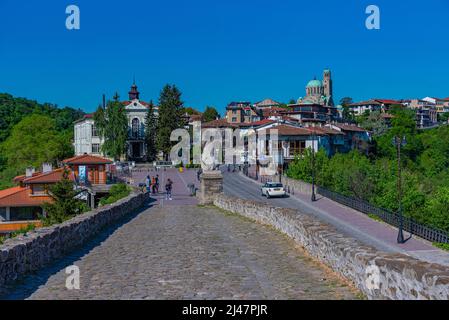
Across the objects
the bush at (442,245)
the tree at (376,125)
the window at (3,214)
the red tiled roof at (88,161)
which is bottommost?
the window at (3,214)

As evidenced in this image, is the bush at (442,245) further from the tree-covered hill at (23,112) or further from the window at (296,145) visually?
the tree-covered hill at (23,112)

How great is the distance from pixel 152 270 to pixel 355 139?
3400 inches

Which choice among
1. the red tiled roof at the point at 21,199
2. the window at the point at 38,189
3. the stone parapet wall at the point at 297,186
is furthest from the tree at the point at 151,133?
the stone parapet wall at the point at 297,186

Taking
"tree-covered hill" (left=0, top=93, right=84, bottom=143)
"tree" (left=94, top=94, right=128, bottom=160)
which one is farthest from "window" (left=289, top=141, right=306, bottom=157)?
"tree-covered hill" (left=0, top=93, right=84, bottom=143)

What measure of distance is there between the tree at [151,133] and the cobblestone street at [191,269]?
212ft

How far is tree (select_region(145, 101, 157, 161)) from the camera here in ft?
265

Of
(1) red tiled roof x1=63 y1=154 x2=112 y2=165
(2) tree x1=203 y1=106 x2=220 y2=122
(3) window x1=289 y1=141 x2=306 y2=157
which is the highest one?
(2) tree x1=203 y1=106 x2=220 y2=122

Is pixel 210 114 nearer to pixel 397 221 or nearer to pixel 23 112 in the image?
pixel 23 112

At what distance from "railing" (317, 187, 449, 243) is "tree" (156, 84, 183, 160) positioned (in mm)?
43646

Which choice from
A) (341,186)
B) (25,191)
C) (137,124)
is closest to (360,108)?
(137,124)

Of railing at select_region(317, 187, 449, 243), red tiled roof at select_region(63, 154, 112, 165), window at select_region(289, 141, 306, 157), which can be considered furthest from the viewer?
window at select_region(289, 141, 306, 157)

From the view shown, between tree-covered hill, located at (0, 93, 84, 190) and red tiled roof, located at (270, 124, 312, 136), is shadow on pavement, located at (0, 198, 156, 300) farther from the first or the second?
tree-covered hill, located at (0, 93, 84, 190)

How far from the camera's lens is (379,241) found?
71.4 feet

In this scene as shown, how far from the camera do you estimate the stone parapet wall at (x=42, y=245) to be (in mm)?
8844
